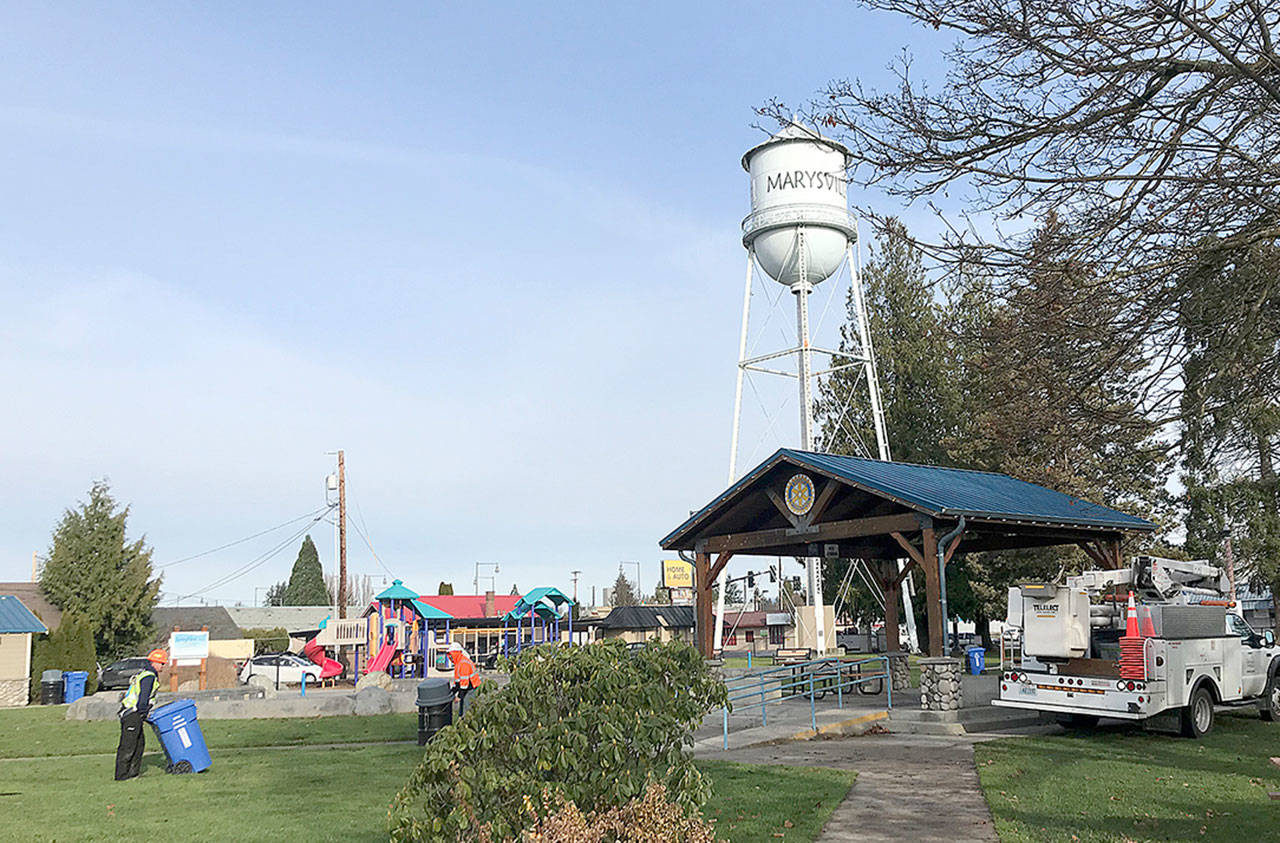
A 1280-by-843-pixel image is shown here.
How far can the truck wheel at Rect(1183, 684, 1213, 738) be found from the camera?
15617 mm

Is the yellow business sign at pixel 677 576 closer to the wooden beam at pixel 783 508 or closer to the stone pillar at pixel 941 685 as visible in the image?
the wooden beam at pixel 783 508

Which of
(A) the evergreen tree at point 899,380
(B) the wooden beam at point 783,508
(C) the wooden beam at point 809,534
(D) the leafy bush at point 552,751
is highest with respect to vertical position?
(A) the evergreen tree at point 899,380

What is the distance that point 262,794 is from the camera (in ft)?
39.1

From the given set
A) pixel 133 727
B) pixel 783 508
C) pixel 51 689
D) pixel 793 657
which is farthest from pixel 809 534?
pixel 51 689

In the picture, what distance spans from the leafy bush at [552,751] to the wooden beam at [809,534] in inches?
531

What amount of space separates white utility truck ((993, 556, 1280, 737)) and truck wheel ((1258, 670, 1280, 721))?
0.02m

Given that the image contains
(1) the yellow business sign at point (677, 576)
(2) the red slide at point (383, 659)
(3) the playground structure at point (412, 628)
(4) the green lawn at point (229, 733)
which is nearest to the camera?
(4) the green lawn at point (229, 733)

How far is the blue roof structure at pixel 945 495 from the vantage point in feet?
60.4

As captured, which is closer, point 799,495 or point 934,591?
point 934,591

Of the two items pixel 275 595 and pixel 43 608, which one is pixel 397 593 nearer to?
pixel 43 608

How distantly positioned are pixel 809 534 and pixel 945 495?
10.0 ft

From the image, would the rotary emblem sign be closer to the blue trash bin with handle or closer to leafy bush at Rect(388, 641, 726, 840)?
the blue trash bin with handle

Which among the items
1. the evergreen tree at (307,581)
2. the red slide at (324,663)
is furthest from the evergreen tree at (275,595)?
the red slide at (324,663)

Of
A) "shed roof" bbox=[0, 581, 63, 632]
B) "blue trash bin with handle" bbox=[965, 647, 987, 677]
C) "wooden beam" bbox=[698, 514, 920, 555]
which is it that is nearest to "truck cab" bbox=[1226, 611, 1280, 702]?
"wooden beam" bbox=[698, 514, 920, 555]
